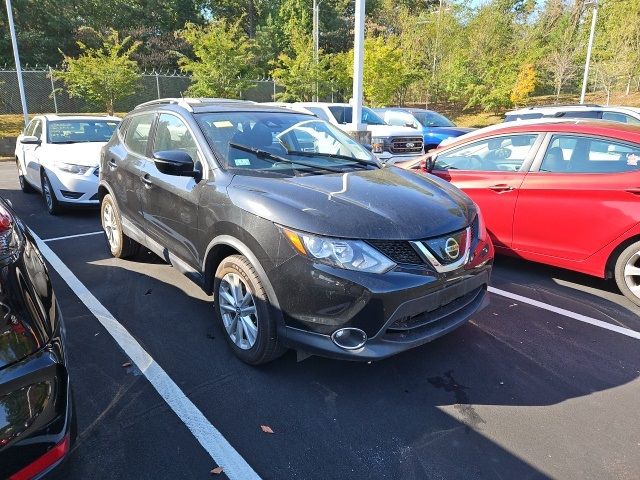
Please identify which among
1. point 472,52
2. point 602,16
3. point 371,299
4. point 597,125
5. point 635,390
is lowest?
point 635,390

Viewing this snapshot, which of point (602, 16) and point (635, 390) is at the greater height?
point (602, 16)

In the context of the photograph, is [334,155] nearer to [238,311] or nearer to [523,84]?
[238,311]

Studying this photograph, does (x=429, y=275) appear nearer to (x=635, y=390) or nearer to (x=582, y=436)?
(x=582, y=436)

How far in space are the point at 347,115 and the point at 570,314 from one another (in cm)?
992

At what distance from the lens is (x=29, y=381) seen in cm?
172

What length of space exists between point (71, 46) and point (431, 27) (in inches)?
955

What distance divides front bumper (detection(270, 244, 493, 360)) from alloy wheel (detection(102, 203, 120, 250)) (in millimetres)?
3065

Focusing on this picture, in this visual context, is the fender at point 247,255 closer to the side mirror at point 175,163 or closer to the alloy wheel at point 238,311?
the alloy wheel at point 238,311

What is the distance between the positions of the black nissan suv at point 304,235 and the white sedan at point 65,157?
3314mm

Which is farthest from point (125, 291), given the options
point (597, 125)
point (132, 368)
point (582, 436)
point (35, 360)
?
point (597, 125)

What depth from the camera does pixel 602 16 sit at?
121 ft

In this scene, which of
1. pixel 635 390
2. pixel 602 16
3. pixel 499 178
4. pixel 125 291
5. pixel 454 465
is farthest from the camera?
pixel 602 16

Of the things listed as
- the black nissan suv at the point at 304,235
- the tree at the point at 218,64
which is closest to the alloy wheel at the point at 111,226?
the black nissan suv at the point at 304,235

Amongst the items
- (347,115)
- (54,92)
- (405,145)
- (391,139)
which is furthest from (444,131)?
(54,92)
